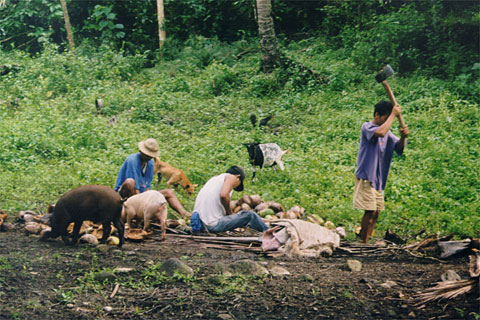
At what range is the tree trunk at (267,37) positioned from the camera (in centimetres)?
1307

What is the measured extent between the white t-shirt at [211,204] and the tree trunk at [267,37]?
7557 mm

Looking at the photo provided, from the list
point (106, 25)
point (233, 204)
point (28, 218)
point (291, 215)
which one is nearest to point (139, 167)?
point (233, 204)

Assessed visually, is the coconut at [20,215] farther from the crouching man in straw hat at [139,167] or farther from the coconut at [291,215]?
the coconut at [291,215]

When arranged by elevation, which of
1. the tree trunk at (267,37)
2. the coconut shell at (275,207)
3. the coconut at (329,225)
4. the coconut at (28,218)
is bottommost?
the coconut at (329,225)

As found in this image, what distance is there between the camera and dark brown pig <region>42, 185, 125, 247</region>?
5672 millimetres

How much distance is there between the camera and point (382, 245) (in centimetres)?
600

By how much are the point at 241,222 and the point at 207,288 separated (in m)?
2.05

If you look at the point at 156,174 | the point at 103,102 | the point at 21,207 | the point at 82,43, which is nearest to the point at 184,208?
the point at 156,174

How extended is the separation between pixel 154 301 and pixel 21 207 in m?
3.84

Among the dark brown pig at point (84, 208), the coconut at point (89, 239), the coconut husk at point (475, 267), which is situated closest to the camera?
the coconut husk at point (475, 267)

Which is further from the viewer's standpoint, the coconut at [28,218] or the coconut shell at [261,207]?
the coconut shell at [261,207]

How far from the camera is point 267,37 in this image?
13375 millimetres

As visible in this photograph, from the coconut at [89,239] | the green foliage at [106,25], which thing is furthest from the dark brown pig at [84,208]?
the green foliage at [106,25]

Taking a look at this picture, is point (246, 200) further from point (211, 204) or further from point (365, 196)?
point (365, 196)
